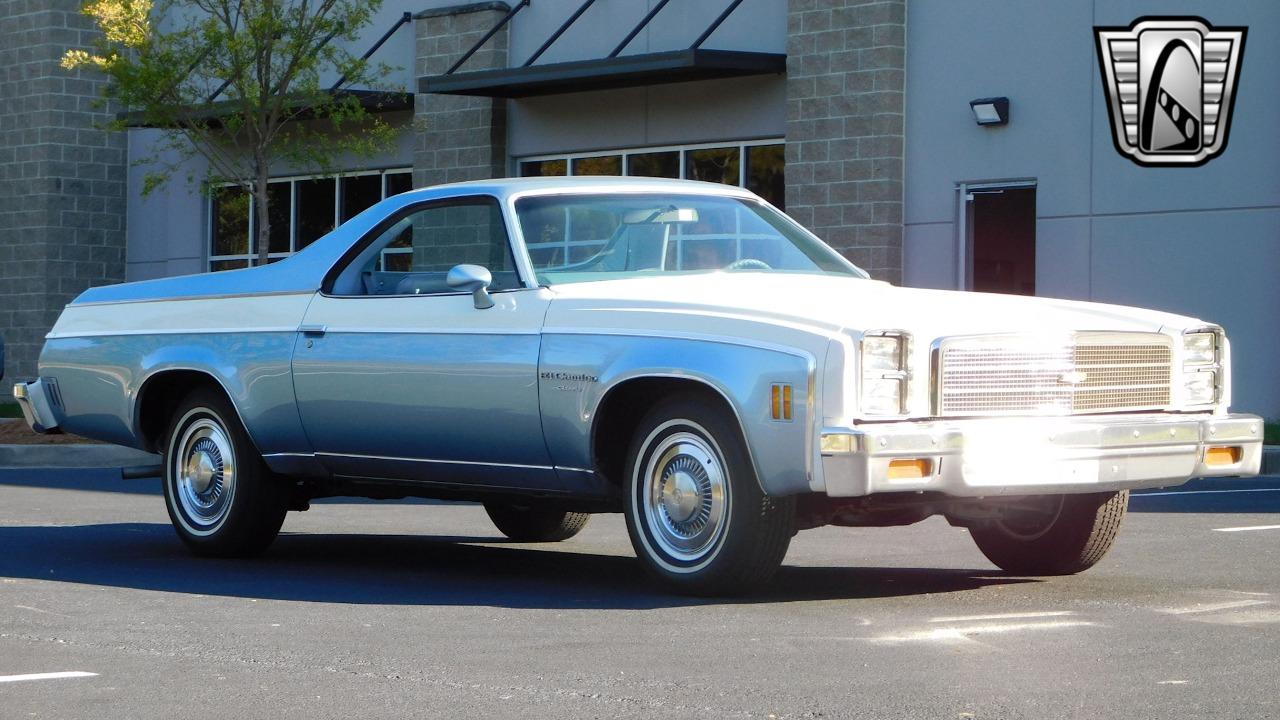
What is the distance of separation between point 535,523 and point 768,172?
43.5 feet

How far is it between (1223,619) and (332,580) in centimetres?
356

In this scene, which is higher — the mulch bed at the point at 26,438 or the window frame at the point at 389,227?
the window frame at the point at 389,227

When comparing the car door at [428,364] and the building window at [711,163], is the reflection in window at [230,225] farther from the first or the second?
the car door at [428,364]

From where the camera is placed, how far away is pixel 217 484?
9.23 m

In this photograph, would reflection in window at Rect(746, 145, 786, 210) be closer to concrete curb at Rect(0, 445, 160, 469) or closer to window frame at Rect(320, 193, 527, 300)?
concrete curb at Rect(0, 445, 160, 469)

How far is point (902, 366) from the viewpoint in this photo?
6973 millimetres

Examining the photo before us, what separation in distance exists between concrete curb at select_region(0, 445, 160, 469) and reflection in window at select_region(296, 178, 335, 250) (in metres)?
10.5

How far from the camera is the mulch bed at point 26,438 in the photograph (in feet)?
59.9

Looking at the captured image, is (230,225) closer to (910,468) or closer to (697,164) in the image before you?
(697,164)

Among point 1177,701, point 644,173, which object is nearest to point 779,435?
point 1177,701

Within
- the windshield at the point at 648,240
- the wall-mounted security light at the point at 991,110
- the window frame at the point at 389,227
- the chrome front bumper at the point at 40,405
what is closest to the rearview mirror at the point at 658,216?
the windshield at the point at 648,240

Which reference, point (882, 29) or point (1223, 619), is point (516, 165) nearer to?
point (882, 29)

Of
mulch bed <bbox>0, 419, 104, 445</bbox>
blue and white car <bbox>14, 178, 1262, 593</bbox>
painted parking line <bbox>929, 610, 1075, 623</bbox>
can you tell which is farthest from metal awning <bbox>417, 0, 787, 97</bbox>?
painted parking line <bbox>929, 610, 1075, 623</bbox>

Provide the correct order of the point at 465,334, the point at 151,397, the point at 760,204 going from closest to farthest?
the point at 465,334
the point at 760,204
the point at 151,397
